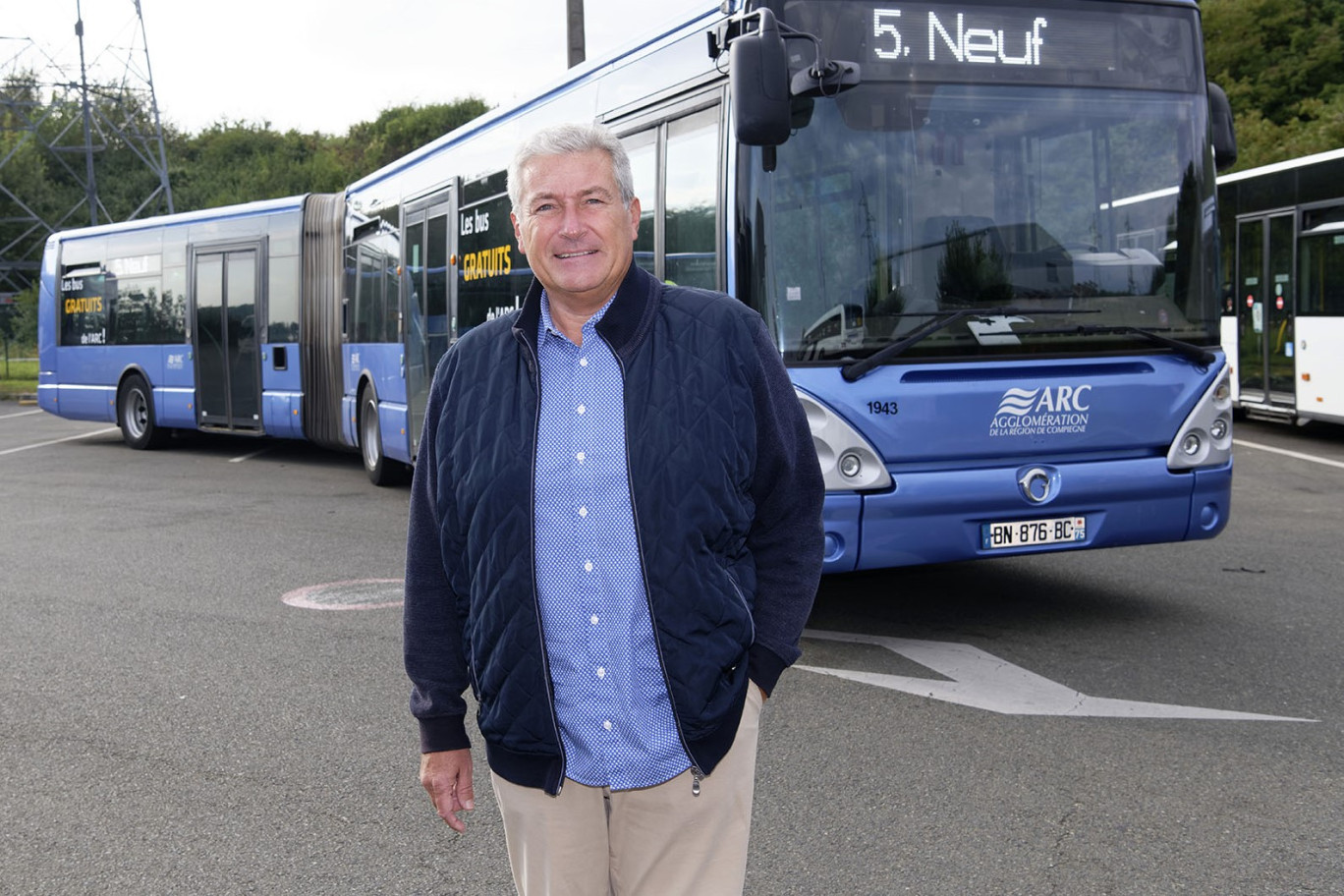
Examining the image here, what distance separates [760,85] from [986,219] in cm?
129

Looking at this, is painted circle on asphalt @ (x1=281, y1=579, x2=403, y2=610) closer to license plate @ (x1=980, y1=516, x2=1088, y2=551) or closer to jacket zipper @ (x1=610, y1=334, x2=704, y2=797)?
license plate @ (x1=980, y1=516, x2=1088, y2=551)

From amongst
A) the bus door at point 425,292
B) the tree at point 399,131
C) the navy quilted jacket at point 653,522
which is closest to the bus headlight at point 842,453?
the navy quilted jacket at point 653,522

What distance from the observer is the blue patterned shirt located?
246 centimetres

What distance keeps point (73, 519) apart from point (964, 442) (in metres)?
8.07

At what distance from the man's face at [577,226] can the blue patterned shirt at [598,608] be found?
0.20m

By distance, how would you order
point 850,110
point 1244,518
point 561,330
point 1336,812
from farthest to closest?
point 1244,518 → point 850,110 → point 1336,812 → point 561,330

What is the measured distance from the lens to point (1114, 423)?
6.84 meters

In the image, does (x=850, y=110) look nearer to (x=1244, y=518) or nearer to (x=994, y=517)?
(x=994, y=517)

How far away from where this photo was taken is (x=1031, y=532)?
22.3 ft

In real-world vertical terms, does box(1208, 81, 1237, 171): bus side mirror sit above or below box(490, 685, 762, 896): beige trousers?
above

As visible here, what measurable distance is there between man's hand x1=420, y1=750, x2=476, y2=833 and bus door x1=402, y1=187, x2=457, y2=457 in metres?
9.00

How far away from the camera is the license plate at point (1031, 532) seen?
6.74 meters

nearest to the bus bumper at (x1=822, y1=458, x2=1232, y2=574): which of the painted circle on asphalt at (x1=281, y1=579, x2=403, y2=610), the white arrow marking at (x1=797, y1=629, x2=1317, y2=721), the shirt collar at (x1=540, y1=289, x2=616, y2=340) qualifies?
the white arrow marking at (x1=797, y1=629, x2=1317, y2=721)

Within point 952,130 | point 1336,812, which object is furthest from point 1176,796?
point 952,130
